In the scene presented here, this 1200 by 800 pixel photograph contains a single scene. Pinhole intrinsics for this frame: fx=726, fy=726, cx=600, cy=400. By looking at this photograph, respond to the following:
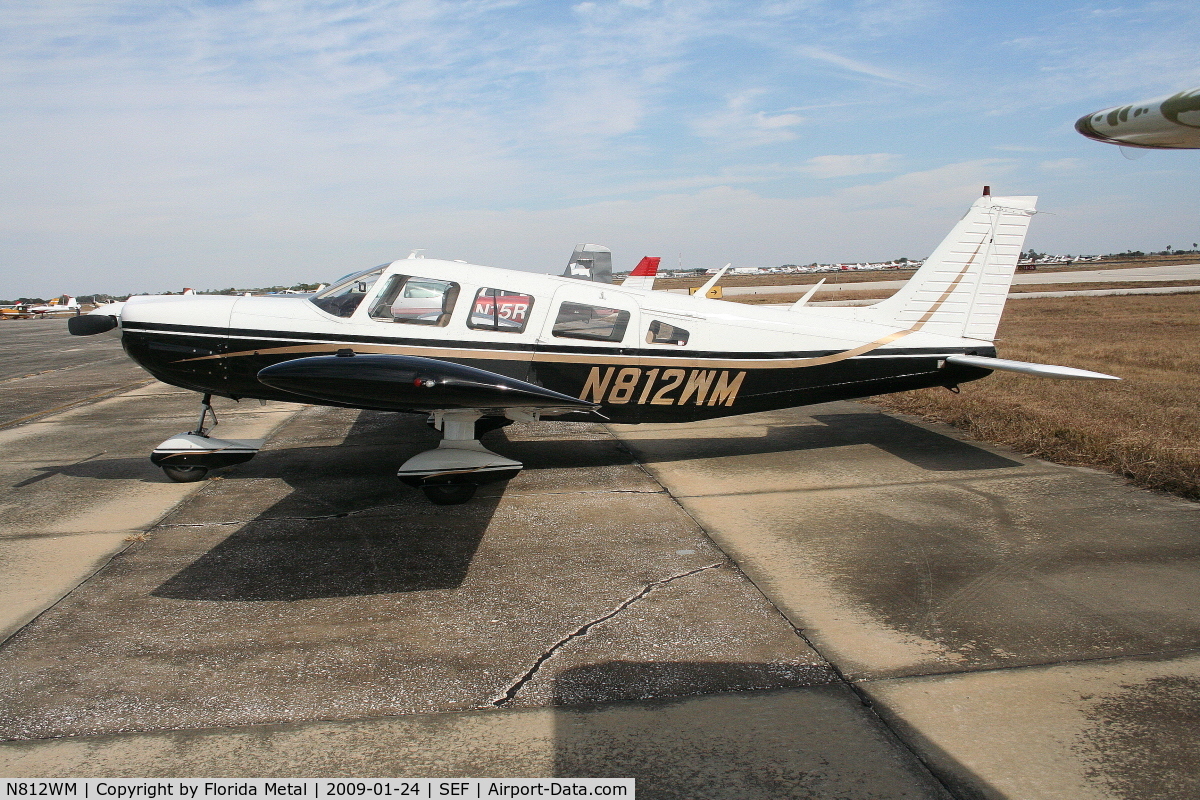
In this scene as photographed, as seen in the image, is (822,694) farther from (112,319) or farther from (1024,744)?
(112,319)

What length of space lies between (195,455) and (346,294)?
214 cm

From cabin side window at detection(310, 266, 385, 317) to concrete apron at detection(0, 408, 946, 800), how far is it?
1951mm

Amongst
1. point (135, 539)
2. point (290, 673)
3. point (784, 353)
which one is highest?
point (784, 353)

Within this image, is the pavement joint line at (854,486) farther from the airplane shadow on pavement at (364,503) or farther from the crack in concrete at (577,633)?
the crack in concrete at (577,633)

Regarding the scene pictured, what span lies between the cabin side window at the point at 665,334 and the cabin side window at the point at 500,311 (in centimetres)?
120

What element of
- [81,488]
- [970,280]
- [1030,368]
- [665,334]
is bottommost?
[81,488]

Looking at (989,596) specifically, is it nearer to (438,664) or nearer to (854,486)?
(854,486)

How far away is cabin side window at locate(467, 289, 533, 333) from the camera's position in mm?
6891

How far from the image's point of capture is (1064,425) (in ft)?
26.8

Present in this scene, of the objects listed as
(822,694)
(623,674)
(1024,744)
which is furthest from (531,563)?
(1024,744)

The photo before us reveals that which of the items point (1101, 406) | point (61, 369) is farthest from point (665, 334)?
point (61, 369)

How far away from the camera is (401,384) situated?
505 cm

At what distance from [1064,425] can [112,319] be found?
10.1 metres

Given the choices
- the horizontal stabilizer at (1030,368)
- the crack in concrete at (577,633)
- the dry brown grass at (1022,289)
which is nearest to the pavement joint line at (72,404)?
the crack in concrete at (577,633)
